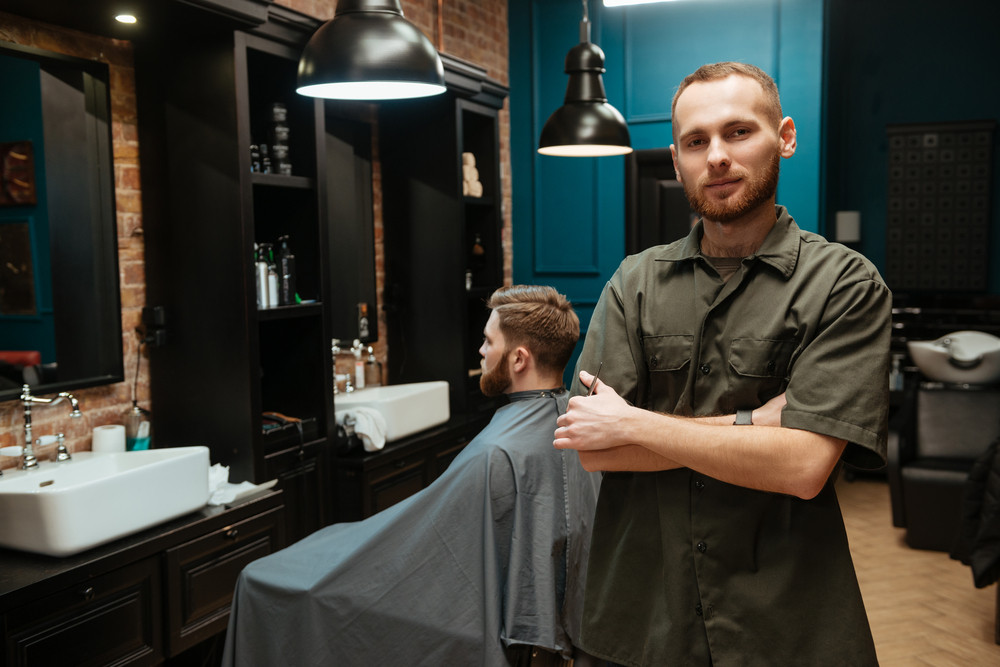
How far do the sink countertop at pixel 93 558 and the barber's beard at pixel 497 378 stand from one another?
94 centimetres

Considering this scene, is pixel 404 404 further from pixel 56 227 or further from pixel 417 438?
pixel 56 227

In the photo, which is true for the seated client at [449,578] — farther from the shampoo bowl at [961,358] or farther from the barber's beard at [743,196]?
the shampoo bowl at [961,358]

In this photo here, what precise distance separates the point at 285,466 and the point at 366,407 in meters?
0.51

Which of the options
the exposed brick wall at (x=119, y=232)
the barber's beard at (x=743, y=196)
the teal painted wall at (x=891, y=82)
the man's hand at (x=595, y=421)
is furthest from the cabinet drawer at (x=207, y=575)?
the teal painted wall at (x=891, y=82)

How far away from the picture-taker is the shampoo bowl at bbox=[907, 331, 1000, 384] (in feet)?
16.1

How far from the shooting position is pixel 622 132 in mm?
3881

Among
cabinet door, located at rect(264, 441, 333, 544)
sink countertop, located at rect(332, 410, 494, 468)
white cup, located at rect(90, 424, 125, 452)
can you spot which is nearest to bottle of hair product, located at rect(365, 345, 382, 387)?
sink countertop, located at rect(332, 410, 494, 468)

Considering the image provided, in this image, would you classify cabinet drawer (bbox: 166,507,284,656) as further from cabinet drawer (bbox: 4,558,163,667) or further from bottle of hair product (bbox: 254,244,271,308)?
bottle of hair product (bbox: 254,244,271,308)

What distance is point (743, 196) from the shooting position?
1.37 m

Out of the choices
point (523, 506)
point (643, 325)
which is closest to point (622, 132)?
point (523, 506)

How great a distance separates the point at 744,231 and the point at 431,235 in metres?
3.28

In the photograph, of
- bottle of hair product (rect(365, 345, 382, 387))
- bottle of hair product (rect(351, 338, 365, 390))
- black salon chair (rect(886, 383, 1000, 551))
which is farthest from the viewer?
black salon chair (rect(886, 383, 1000, 551))

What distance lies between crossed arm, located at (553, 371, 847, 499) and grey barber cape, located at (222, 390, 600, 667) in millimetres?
879

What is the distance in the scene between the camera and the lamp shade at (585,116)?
12.5ft
